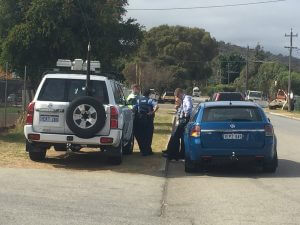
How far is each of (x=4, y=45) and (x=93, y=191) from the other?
13240 millimetres

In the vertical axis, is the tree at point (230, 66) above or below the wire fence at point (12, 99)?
above

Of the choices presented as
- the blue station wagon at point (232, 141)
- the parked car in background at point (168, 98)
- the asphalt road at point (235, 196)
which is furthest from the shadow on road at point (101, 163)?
the parked car in background at point (168, 98)

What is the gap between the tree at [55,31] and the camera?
21375 millimetres

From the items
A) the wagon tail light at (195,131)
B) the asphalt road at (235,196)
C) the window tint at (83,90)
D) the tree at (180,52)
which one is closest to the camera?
the asphalt road at (235,196)

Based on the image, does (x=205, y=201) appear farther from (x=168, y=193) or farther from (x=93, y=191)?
(x=93, y=191)

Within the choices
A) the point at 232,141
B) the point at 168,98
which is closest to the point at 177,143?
the point at 232,141

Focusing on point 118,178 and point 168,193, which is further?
point 118,178

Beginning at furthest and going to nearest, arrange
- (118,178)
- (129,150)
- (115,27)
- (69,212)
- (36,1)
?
1. (115,27)
2. (36,1)
3. (129,150)
4. (118,178)
5. (69,212)

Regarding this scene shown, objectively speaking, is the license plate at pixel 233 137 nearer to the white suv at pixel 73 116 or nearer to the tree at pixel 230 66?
the white suv at pixel 73 116

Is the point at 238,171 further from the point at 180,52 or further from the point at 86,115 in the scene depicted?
the point at 180,52

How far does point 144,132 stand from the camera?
1550 cm

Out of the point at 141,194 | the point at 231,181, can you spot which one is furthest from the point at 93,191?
the point at 231,181

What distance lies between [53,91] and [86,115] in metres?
1.07

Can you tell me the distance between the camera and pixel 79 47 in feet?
72.0
